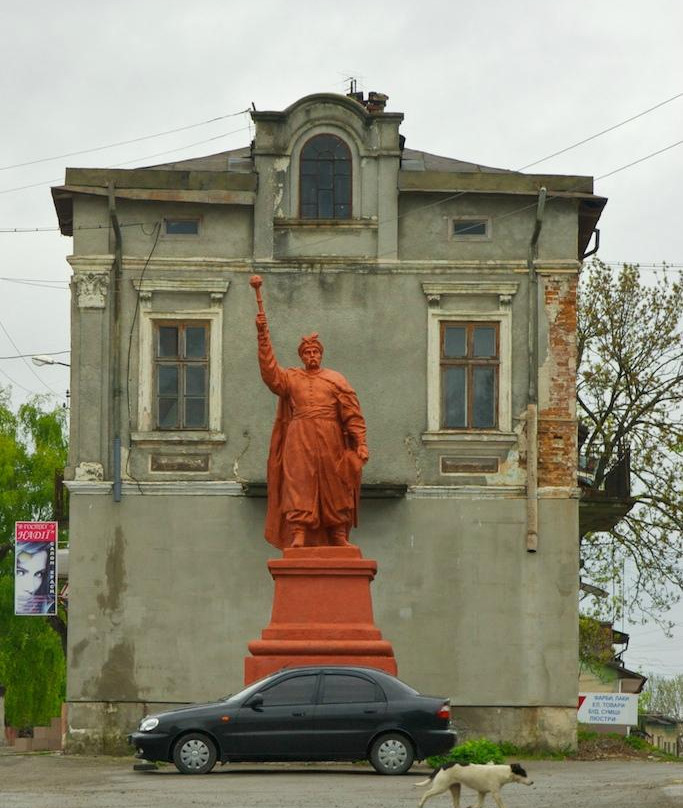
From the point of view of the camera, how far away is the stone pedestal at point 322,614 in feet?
78.8

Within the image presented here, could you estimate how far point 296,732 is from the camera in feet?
71.3

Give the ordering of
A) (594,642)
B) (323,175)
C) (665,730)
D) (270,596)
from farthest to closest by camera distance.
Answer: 1. (665,730)
2. (594,642)
3. (323,175)
4. (270,596)

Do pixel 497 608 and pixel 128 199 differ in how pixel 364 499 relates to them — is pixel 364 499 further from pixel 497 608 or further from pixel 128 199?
pixel 128 199

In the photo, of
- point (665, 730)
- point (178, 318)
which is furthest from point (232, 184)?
point (665, 730)

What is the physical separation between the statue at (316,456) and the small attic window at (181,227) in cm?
657

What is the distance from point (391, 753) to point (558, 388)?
10.7 metres

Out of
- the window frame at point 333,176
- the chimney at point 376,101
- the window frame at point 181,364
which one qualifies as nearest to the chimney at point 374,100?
the chimney at point 376,101

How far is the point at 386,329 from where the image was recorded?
3130cm

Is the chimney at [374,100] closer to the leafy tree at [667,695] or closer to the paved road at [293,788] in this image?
the paved road at [293,788]

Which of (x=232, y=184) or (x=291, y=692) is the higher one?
(x=232, y=184)

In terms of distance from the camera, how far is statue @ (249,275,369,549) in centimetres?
2516

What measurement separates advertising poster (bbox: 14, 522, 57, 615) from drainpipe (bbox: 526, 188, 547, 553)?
9.72 meters

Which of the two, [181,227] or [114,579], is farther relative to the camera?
[181,227]

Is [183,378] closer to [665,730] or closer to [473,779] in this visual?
[473,779]
